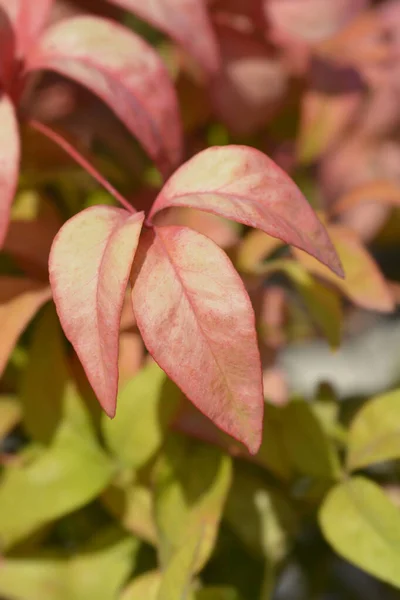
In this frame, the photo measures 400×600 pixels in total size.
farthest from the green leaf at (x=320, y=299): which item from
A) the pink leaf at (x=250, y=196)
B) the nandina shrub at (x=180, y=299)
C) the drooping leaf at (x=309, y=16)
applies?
the drooping leaf at (x=309, y=16)

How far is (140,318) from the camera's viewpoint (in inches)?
9.8

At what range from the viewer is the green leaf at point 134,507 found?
39 cm

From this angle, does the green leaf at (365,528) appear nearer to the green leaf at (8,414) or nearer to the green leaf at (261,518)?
the green leaf at (261,518)

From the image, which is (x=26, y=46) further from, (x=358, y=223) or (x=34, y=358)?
(x=358, y=223)

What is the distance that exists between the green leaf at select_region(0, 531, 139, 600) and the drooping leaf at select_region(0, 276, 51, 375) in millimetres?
151

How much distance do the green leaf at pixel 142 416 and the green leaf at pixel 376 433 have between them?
0.10 m

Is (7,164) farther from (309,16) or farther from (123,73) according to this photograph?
(309,16)

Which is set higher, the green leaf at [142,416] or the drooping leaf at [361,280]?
the drooping leaf at [361,280]

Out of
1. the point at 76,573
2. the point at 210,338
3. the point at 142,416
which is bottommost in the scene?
the point at 76,573

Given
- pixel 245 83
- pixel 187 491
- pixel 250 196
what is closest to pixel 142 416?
pixel 187 491

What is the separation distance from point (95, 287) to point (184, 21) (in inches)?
8.1

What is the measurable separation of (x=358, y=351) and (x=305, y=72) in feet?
1.48

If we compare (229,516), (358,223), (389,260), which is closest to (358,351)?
(389,260)

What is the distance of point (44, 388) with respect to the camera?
40cm
